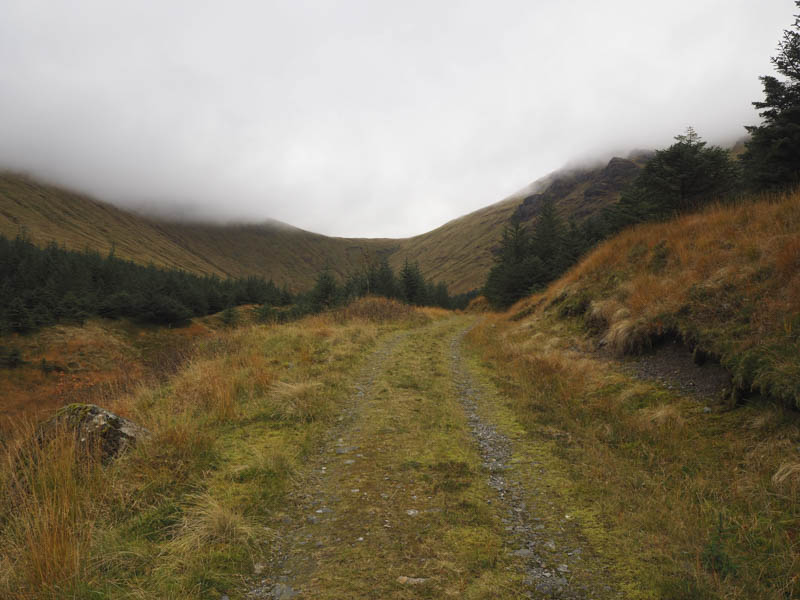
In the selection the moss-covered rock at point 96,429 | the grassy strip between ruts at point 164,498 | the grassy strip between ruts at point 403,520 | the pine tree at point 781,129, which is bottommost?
the grassy strip between ruts at point 403,520

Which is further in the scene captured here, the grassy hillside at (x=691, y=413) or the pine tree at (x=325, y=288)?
the pine tree at (x=325, y=288)

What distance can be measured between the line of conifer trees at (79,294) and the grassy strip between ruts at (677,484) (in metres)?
58.3

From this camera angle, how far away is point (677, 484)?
4715mm

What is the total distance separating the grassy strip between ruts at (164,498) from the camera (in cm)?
321

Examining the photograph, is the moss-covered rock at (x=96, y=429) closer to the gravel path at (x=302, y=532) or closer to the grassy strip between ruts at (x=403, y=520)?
the gravel path at (x=302, y=532)

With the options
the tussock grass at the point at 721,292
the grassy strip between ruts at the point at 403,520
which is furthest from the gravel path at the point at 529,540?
the tussock grass at the point at 721,292

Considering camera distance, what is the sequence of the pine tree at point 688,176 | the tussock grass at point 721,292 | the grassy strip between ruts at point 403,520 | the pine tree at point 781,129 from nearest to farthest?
1. the grassy strip between ruts at point 403,520
2. the tussock grass at point 721,292
3. the pine tree at point 781,129
4. the pine tree at point 688,176

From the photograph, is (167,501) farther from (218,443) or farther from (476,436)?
(476,436)

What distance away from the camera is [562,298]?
16.5 metres

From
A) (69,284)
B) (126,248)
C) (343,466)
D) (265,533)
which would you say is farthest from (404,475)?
(126,248)

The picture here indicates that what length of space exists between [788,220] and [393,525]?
1121cm

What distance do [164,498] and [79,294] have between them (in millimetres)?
65115

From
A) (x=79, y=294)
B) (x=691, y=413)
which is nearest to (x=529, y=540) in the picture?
(x=691, y=413)

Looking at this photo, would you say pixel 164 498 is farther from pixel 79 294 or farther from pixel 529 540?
pixel 79 294
